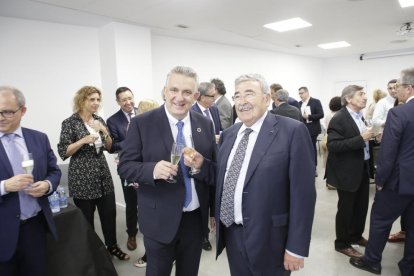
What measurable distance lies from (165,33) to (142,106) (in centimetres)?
327

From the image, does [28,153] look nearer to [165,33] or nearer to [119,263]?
[119,263]

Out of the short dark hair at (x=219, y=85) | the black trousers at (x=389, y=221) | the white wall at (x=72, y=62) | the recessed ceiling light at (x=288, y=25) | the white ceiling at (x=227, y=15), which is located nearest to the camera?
the black trousers at (x=389, y=221)

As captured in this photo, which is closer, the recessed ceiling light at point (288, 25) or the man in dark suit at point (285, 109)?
the man in dark suit at point (285, 109)

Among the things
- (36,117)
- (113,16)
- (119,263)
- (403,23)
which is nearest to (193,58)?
(113,16)

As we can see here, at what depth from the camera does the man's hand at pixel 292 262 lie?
4.57ft

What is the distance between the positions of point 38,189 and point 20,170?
0.17 meters

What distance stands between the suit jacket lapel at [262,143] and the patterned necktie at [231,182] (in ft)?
0.29

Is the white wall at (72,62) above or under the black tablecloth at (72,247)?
above

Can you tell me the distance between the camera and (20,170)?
1.71m

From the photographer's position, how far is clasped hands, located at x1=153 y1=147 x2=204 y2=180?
53.9 inches

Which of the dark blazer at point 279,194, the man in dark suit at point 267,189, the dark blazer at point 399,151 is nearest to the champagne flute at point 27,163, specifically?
the man in dark suit at point 267,189

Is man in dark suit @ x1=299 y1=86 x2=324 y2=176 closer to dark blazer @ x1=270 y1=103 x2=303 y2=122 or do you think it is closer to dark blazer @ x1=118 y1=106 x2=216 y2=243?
dark blazer @ x1=270 y1=103 x2=303 y2=122

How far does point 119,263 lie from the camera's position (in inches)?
116

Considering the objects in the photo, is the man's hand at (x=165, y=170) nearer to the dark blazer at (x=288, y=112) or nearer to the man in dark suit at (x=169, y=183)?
the man in dark suit at (x=169, y=183)
